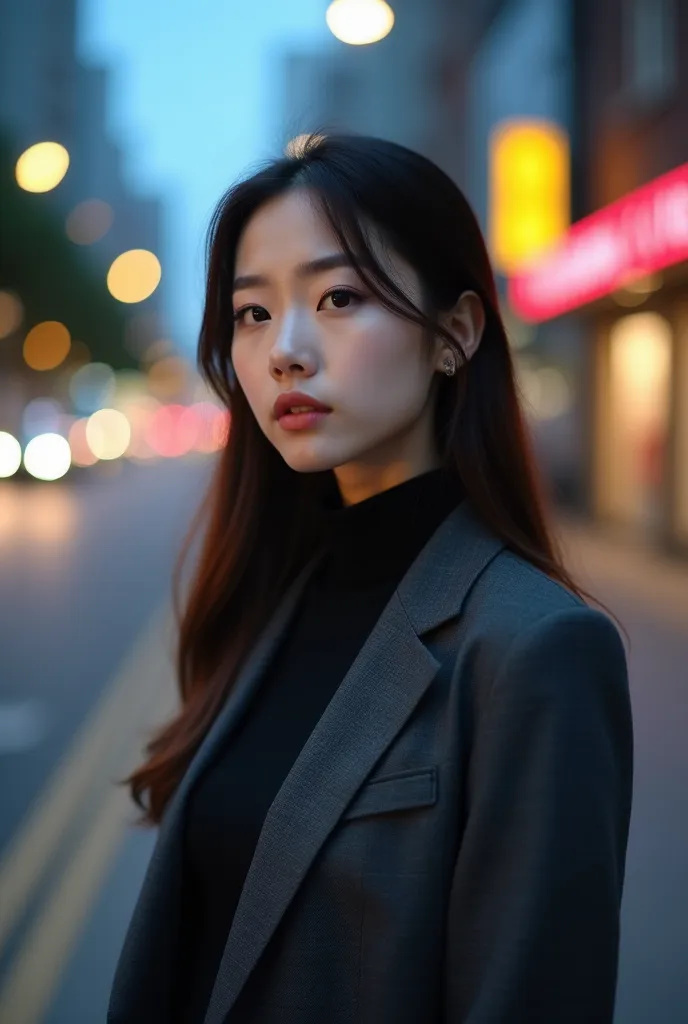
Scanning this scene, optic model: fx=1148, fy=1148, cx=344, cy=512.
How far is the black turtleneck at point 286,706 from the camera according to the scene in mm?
1740

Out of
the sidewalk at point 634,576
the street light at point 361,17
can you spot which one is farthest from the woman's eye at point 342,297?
the sidewalk at point 634,576

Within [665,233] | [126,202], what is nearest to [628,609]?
[665,233]

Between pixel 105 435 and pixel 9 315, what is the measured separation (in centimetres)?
949

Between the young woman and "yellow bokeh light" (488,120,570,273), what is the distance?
18588mm

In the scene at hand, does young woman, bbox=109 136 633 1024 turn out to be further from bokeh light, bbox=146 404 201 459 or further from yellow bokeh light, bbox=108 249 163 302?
bokeh light, bbox=146 404 201 459

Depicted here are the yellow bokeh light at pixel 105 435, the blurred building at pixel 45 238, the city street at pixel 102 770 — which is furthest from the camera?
the yellow bokeh light at pixel 105 435

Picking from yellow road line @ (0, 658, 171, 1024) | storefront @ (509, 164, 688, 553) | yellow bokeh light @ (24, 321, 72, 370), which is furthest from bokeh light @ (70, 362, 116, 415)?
yellow road line @ (0, 658, 171, 1024)

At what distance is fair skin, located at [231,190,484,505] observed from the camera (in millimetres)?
1698

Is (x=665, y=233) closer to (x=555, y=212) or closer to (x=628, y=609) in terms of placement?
(x=628, y=609)

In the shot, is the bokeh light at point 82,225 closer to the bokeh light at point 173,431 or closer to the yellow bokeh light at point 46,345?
the yellow bokeh light at point 46,345

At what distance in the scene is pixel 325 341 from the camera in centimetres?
170

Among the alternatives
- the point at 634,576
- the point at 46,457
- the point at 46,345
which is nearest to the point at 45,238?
the point at 46,345

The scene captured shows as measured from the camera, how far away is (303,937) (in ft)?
5.08

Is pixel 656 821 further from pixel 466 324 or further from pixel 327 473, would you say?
pixel 466 324
